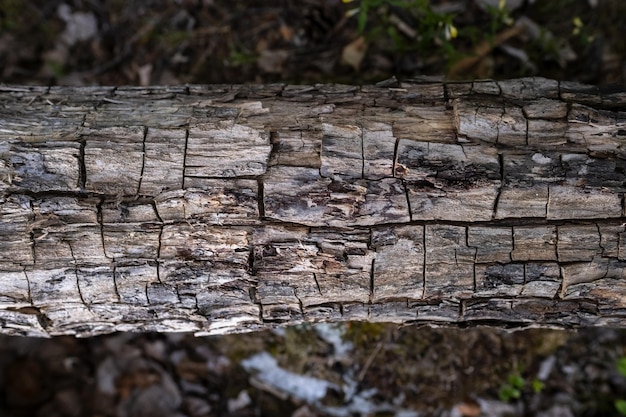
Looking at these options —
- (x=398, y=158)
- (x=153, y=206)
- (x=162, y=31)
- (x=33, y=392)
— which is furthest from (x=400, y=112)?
(x=33, y=392)

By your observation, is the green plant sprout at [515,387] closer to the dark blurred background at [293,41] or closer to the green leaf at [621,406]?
the green leaf at [621,406]

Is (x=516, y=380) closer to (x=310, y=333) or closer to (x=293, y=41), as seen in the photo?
(x=310, y=333)

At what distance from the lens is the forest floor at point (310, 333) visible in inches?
145

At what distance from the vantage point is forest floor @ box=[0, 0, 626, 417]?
369 cm

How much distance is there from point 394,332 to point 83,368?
2.53 meters

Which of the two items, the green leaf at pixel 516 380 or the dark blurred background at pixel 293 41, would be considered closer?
the dark blurred background at pixel 293 41

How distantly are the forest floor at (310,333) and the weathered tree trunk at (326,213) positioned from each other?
1243 mm

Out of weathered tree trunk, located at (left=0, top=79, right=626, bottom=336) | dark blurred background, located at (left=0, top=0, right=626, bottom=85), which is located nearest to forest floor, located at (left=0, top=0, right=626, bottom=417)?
dark blurred background, located at (left=0, top=0, right=626, bottom=85)

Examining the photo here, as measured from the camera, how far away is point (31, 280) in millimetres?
2346

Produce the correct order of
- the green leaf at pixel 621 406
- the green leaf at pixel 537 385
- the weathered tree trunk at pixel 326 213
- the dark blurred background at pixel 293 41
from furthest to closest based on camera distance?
the green leaf at pixel 537 385
the dark blurred background at pixel 293 41
the green leaf at pixel 621 406
the weathered tree trunk at pixel 326 213

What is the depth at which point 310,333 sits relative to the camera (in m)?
3.62

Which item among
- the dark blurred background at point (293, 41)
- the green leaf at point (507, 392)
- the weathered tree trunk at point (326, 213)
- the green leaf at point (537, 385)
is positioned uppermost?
the dark blurred background at point (293, 41)

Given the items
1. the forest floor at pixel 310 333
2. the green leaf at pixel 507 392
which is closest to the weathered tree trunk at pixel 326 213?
the forest floor at pixel 310 333

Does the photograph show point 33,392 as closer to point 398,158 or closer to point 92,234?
point 92,234
